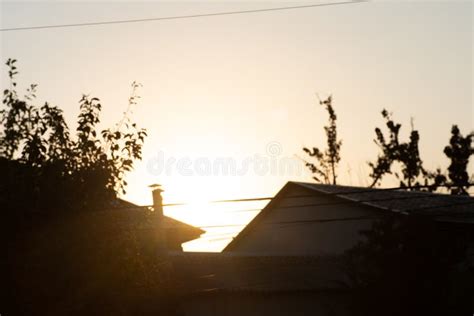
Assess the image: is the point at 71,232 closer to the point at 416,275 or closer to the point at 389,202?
the point at 416,275

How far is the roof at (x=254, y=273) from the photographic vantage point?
97.7 ft

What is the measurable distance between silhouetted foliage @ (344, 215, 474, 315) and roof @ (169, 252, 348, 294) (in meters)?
5.59

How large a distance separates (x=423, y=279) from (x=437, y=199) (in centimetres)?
1940

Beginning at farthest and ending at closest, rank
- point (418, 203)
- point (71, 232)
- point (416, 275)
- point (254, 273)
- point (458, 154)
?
1. point (458, 154)
2. point (418, 203)
3. point (254, 273)
4. point (416, 275)
5. point (71, 232)

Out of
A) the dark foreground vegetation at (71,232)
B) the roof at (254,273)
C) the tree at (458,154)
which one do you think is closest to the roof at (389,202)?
the roof at (254,273)

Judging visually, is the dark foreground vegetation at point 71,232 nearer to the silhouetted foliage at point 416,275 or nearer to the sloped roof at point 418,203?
the silhouetted foliage at point 416,275

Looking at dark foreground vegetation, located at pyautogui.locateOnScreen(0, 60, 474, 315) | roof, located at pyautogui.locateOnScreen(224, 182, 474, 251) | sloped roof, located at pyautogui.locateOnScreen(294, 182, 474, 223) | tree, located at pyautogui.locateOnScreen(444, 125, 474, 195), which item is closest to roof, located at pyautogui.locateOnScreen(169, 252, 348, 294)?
roof, located at pyautogui.locateOnScreen(224, 182, 474, 251)

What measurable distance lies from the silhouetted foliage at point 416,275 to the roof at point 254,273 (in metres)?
5.59

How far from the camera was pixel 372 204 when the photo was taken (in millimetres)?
39281

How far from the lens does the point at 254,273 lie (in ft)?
105

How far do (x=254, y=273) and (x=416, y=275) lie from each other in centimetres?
1013

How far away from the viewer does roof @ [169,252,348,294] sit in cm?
2977

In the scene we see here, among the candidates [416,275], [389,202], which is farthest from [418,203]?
[416,275]

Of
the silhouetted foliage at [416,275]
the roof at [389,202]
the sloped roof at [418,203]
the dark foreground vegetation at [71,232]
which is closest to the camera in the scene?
the dark foreground vegetation at [71,232]
